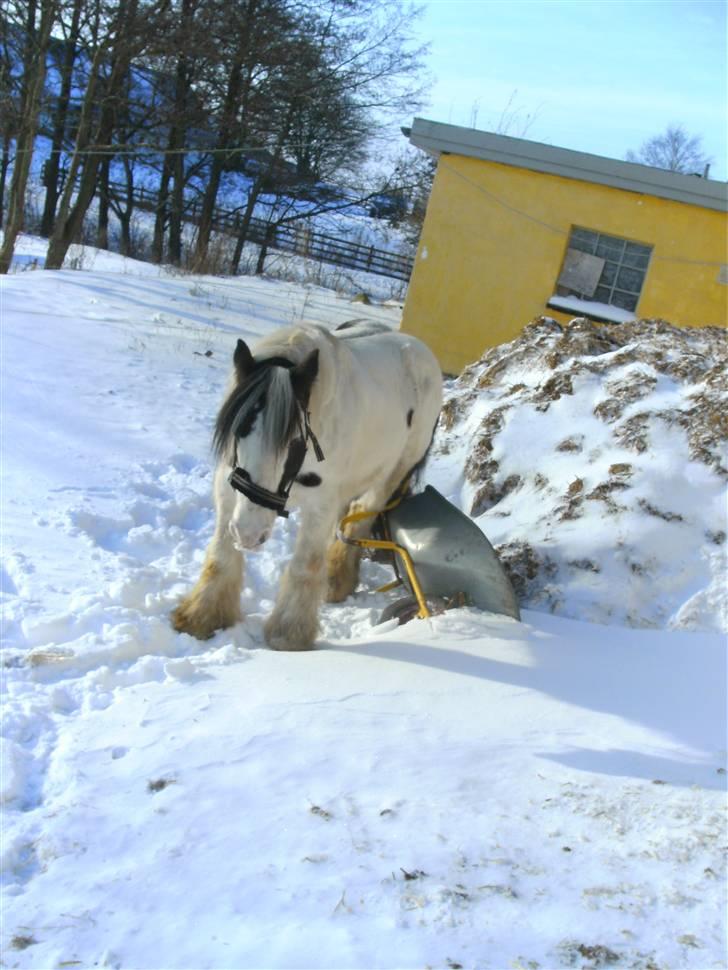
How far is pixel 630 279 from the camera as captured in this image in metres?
12.1

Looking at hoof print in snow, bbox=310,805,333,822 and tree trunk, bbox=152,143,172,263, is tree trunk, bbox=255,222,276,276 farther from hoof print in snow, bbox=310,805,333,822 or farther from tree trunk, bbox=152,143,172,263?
hoof print in snow, bbox=310,805,333,822

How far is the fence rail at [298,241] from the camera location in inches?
1085

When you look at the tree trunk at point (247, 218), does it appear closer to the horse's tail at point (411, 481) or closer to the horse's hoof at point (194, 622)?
the horse's tail at point (411, 481)

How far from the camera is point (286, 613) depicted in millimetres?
4016

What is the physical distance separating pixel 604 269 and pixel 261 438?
10.0 m

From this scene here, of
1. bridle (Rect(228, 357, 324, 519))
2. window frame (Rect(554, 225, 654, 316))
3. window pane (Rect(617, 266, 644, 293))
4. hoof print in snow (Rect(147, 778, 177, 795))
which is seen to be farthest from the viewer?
window pane (Rect(617, 266, 644, 293))

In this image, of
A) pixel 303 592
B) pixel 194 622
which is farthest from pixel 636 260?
pixel 194 622

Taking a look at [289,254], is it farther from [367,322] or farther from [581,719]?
[581,719]

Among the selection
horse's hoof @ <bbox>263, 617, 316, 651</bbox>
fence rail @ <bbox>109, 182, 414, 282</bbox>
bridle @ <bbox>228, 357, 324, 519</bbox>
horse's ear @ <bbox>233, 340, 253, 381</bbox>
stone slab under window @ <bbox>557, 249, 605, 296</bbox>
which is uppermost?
fence rail @ <bbox>109, 182, 414, 282</bbox>

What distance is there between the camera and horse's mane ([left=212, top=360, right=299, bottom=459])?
339cm

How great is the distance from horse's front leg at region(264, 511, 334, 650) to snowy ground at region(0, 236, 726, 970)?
0.45 feet

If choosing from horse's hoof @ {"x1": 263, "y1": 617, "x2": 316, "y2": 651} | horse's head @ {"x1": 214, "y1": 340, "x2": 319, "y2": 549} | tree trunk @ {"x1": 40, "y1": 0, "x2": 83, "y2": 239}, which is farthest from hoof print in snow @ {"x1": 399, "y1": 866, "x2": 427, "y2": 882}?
tree trunk @ {"x1": 40, "y1": 0, "x2": 83, "y2": 239}

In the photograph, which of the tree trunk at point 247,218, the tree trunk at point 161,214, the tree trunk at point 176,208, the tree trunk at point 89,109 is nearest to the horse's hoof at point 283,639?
the tree trunk at point 89,109

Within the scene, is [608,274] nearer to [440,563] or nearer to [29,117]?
[440,563]
